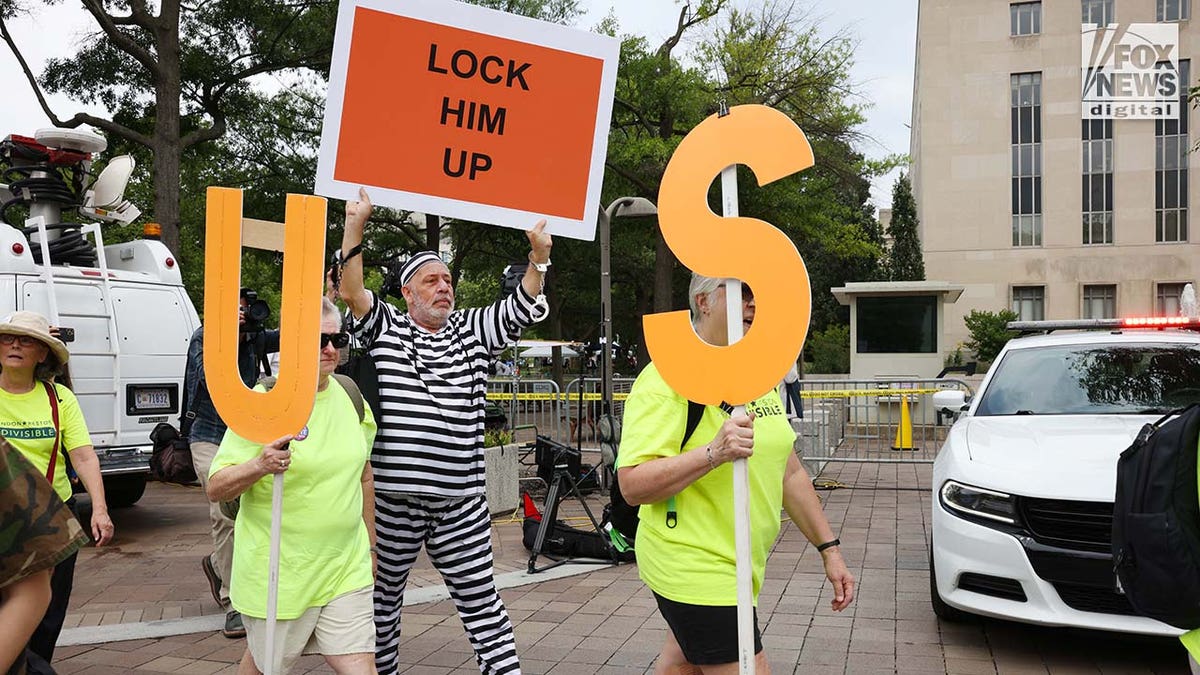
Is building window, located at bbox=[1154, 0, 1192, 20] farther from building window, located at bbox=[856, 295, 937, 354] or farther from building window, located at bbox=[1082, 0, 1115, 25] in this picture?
building window, located at bbox=[856, 295, 937, 354]

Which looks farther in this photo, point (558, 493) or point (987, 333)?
point (987, 333)

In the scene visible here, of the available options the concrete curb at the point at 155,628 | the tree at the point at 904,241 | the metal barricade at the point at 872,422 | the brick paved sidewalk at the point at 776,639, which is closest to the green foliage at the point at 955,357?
the tree at the point at 904,241

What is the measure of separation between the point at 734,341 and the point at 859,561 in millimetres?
5140

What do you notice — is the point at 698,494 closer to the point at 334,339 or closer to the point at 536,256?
the point at 536,256

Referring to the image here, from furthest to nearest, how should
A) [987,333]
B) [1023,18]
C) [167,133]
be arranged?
[1023,18]
[987,333]
[167,133]

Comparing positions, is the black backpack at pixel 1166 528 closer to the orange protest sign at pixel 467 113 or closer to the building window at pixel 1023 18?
the orange protest sign at pixel 467 113

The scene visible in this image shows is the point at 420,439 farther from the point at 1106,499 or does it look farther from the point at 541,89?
the point at 1106,499

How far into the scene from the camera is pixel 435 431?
11.2 ft

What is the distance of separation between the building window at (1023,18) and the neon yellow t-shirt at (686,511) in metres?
45.6

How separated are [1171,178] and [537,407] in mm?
38364

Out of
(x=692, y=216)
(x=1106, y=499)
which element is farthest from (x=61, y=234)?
(x=1106, y=499)

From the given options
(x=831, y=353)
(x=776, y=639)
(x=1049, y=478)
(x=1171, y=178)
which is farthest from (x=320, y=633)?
(x=1171, y=178)

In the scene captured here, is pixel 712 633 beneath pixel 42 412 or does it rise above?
beneath

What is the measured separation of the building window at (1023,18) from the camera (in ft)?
138
